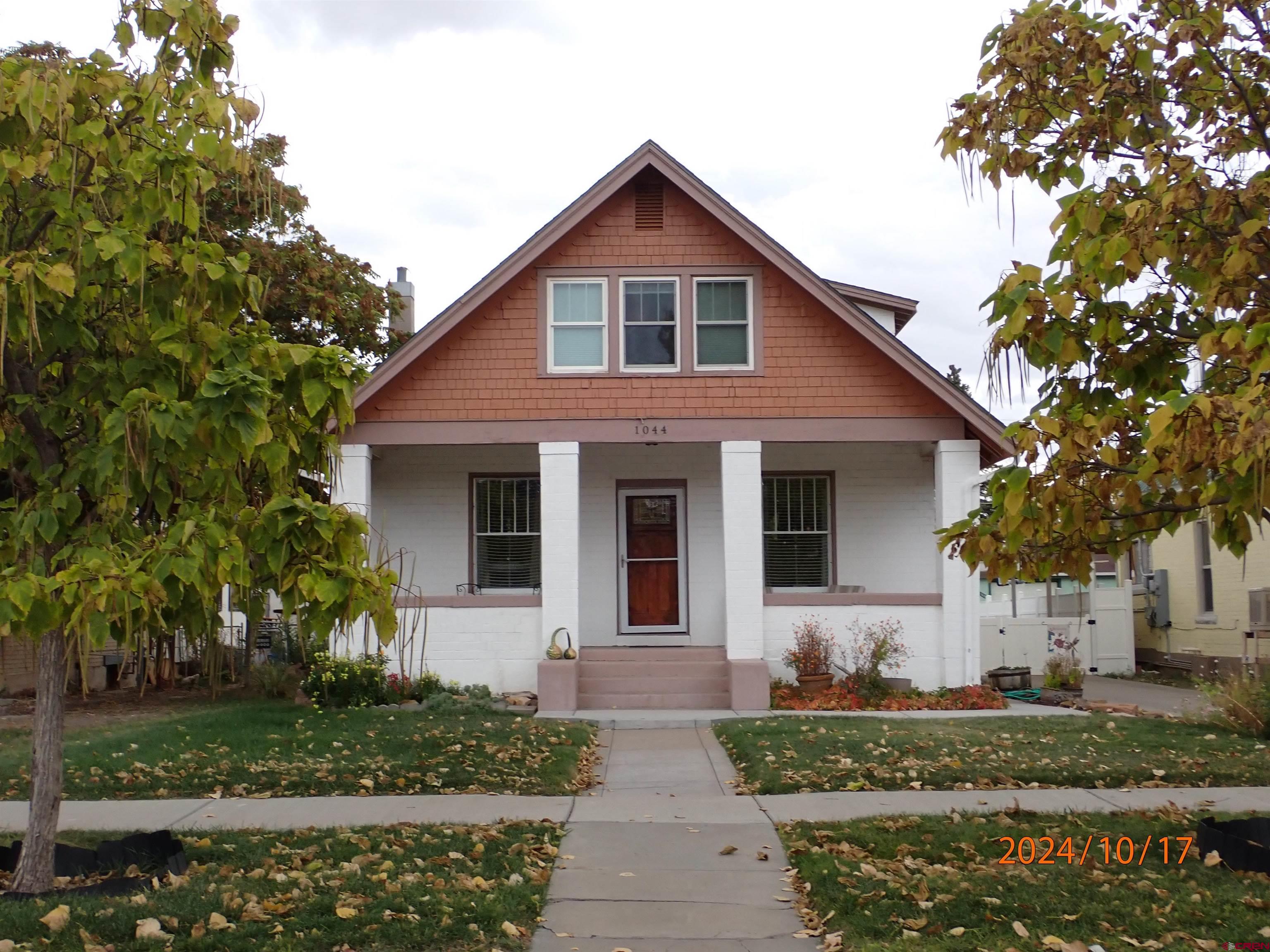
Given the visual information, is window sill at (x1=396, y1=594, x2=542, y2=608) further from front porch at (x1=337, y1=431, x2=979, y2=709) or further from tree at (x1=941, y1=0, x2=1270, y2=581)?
tree at (x1=941, y1=0, x2=1270, y2=581)

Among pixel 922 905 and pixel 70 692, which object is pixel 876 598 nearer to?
pixel 922 905

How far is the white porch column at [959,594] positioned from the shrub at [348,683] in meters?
7.27

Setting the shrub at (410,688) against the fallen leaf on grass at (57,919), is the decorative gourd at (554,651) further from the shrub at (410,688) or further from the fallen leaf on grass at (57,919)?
the fallen leaf on grass at (57,919)

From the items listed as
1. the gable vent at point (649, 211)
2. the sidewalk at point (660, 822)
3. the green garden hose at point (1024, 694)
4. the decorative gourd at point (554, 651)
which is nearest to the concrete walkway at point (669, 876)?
the sidewalk at point (660, 822)

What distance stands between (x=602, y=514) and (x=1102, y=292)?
1166cm

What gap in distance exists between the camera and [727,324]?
15.5 metres

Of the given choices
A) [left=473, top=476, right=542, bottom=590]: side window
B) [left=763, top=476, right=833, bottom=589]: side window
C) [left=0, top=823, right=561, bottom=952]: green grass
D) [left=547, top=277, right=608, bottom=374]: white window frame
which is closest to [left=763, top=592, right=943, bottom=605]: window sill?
[left=763, top=476, right=833, bottom=589]: side window

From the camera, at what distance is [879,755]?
10.3 meters

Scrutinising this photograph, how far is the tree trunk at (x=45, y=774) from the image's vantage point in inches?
239

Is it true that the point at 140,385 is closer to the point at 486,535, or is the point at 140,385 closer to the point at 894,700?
the point at 894,700

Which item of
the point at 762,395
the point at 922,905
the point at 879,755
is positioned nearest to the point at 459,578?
the point at 762,395

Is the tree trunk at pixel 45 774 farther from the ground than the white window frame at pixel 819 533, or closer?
closer
